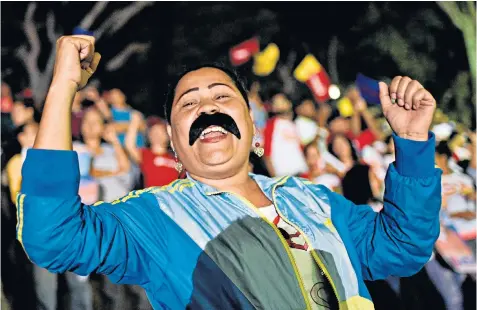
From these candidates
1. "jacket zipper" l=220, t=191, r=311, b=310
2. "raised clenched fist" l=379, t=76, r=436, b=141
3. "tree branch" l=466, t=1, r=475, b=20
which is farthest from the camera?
"tree branch" l=466, t=1, r=475, b=20

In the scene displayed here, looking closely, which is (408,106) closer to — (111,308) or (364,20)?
(111,308)

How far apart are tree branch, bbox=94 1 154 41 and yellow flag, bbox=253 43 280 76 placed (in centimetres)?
119

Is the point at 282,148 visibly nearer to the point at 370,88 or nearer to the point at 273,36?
the point at 273,36

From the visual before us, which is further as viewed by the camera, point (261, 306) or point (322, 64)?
point (322, 64)

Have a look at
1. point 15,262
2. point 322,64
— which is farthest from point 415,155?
point 322,64

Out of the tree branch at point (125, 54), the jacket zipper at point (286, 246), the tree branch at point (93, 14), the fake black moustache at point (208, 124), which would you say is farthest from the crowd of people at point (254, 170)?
the jacket zipper at point (286, 246)

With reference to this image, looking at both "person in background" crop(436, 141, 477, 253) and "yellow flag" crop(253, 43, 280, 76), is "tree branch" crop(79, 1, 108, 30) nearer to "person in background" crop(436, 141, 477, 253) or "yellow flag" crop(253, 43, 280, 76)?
"yellow flag" crop(253, 43, 280, 76)

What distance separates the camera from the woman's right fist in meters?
1.21

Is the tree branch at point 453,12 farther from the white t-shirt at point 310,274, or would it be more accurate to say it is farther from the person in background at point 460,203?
the white t-shirt at point 310,274

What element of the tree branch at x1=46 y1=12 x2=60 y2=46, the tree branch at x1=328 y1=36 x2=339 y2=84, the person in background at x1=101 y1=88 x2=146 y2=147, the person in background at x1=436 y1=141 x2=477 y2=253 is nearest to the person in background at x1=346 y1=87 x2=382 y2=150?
the person in background at x1=436 y1=141 x2=477 y2=253

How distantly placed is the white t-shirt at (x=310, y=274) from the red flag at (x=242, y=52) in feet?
14.9

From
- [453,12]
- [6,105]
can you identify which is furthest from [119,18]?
[453,12]

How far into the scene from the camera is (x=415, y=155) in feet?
4.78

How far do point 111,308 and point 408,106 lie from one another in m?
3.27
